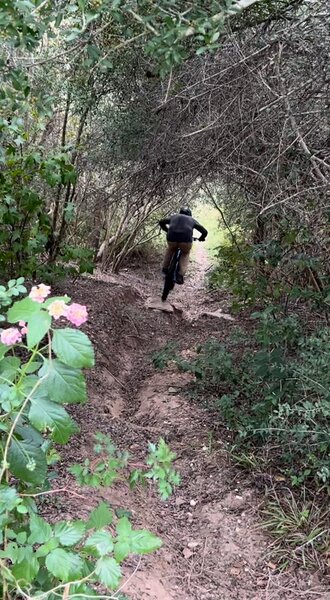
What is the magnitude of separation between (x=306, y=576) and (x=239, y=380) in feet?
6.33

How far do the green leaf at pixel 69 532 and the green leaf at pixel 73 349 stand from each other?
0.40 meters

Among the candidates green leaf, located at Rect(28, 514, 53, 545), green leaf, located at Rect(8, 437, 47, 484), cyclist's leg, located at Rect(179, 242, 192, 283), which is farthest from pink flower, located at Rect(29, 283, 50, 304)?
cyclist's leg, located at Rect(179, 242, 192, 283)

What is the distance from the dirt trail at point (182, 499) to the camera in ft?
8.76

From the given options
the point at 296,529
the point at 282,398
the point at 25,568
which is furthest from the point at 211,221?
the point at 25,568

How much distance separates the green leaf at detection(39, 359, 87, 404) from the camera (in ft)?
3.91

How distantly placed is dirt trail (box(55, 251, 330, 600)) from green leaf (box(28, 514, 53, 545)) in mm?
393

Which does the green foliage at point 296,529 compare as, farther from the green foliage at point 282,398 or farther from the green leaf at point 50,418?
the green leaf at point 50,418

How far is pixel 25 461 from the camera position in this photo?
124cm

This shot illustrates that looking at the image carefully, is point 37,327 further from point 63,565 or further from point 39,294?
point 63,565

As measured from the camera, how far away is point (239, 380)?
4.51m

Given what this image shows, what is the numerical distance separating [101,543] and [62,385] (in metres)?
0.37

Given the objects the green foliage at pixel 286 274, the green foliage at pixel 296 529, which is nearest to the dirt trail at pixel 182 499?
the green foliage at pixel 296 529

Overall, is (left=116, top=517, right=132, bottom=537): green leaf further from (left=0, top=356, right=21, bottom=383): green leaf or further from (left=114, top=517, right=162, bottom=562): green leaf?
(left=0, top=356, right=21, bottom=383): green leaf

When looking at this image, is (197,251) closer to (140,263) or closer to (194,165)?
(140,263)
